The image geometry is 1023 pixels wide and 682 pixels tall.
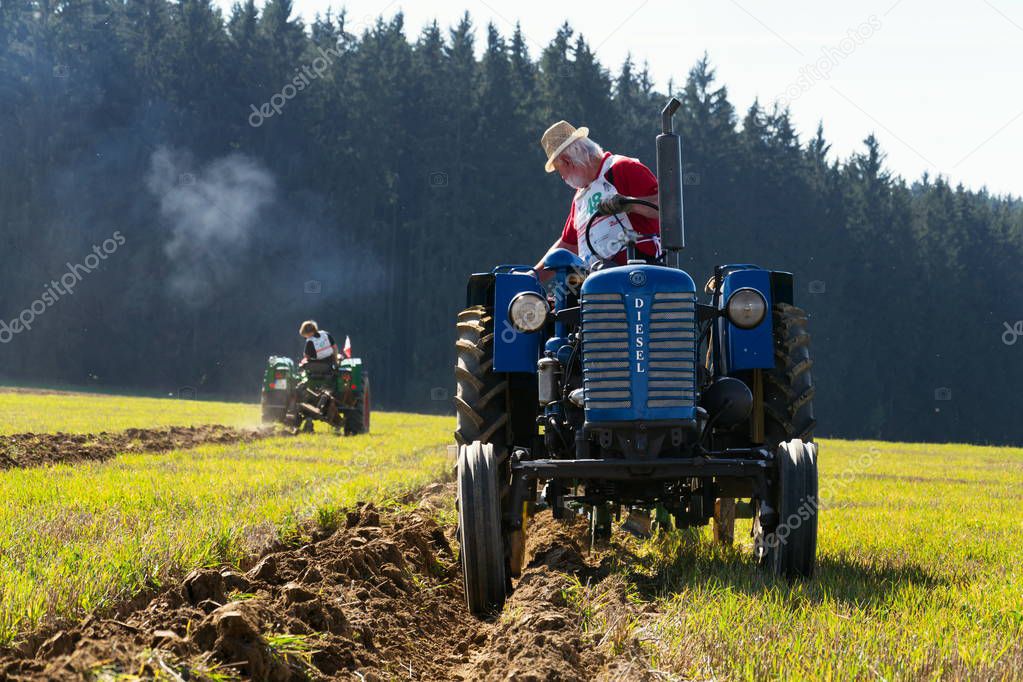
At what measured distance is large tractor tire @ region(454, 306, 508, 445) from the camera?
528cm

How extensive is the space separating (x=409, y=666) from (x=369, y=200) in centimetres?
4308

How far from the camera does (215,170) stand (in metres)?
44.1

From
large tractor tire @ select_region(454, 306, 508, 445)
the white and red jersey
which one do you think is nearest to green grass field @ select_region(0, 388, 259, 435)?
the white and red jersey

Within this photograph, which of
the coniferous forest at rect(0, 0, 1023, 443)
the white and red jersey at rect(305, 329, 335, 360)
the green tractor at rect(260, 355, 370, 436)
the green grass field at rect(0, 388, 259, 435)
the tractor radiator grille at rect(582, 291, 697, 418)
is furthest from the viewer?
the coniferous forest at rect(0, 0, 1023, 443)

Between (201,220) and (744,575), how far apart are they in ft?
137

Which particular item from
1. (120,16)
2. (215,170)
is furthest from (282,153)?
(120,16)

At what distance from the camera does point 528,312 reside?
15.5 feet

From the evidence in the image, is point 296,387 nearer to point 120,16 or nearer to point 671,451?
point 671,451

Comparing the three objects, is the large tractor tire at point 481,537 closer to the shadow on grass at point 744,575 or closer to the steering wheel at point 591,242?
the shadow on grass at point 744,575

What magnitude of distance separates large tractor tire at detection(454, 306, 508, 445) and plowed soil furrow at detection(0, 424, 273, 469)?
5233 millimetres

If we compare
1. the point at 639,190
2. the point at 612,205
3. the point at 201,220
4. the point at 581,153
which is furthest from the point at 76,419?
the point at 201,220

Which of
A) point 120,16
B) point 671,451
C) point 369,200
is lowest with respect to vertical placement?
point 671,451

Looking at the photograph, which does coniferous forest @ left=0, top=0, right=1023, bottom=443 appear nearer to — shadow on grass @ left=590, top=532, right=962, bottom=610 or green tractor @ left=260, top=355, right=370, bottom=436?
green tractor @ left=260, top=355, right=370, bottom=436

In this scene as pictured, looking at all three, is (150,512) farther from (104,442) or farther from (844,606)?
(104,442)
